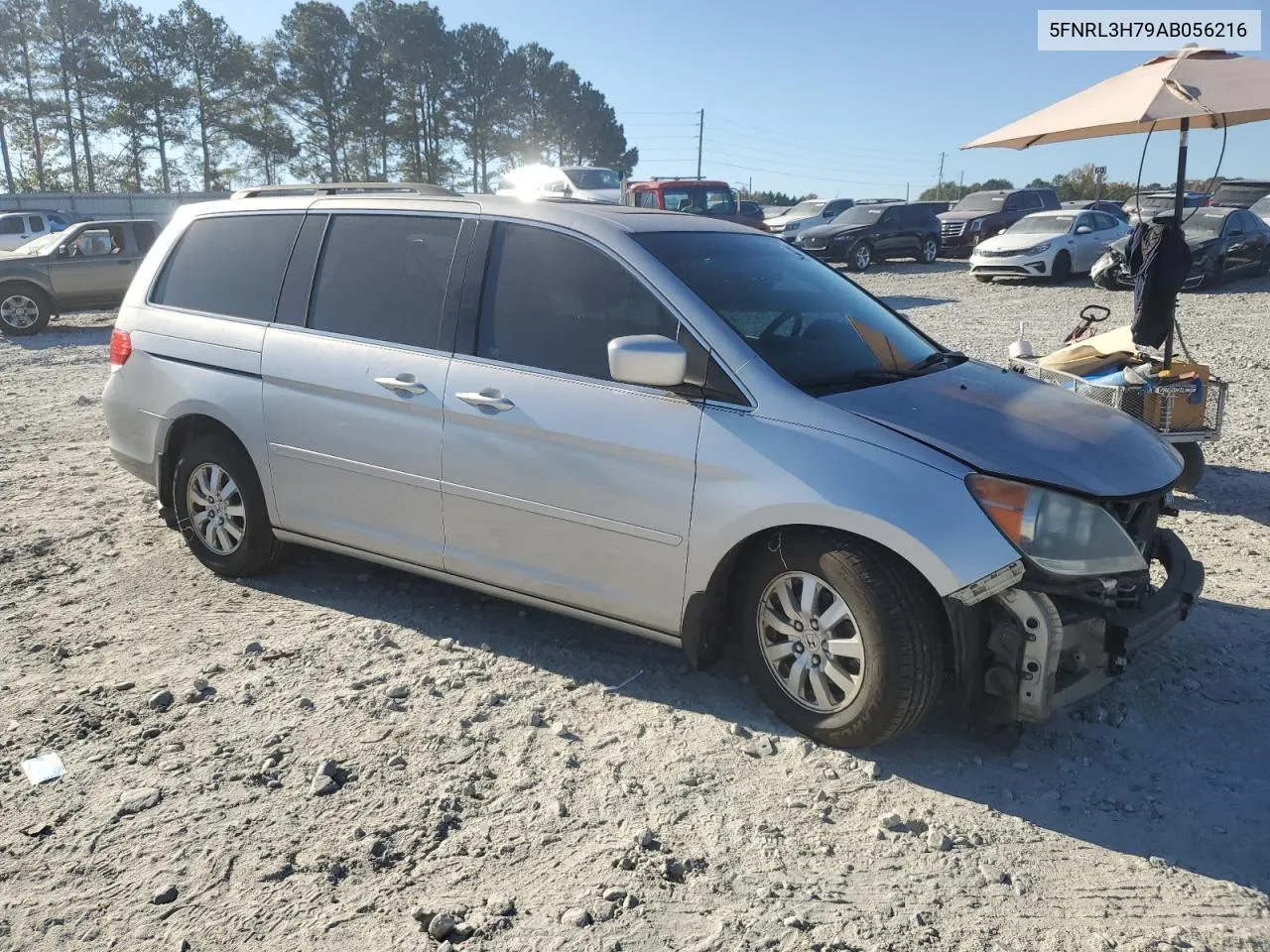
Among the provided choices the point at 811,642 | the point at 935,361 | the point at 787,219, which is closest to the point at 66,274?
the point at 935,361

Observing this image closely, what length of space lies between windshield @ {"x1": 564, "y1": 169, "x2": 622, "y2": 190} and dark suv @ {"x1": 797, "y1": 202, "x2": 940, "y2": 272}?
5.10m

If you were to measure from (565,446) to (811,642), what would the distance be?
1.17 meters

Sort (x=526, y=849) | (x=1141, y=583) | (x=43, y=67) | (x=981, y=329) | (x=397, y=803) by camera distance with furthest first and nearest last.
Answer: (x=43, y=67) < (x=981, y=329) < (x=1141, y=583) < (x=397, y=803) < (x=526, y=849)

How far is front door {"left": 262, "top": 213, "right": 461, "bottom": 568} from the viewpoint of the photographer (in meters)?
4.27

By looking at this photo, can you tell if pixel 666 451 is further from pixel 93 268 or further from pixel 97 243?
pixel 97 243

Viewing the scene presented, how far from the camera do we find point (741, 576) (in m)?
3.70

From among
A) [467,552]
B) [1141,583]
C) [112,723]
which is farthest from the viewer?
[467,552]

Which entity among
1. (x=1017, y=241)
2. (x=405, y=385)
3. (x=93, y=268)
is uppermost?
(x=1017, y=241)

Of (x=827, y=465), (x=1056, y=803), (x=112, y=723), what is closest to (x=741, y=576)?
(x=827, y=465)

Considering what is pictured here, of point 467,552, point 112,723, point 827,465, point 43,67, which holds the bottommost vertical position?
point 112,723

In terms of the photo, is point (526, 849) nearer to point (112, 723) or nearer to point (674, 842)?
point (674, 842)

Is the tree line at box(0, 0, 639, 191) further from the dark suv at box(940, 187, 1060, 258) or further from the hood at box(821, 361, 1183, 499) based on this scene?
the hood at box(821, 361, 1183, 499)

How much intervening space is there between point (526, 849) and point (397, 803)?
491mm

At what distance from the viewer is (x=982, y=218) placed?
1061 inches
